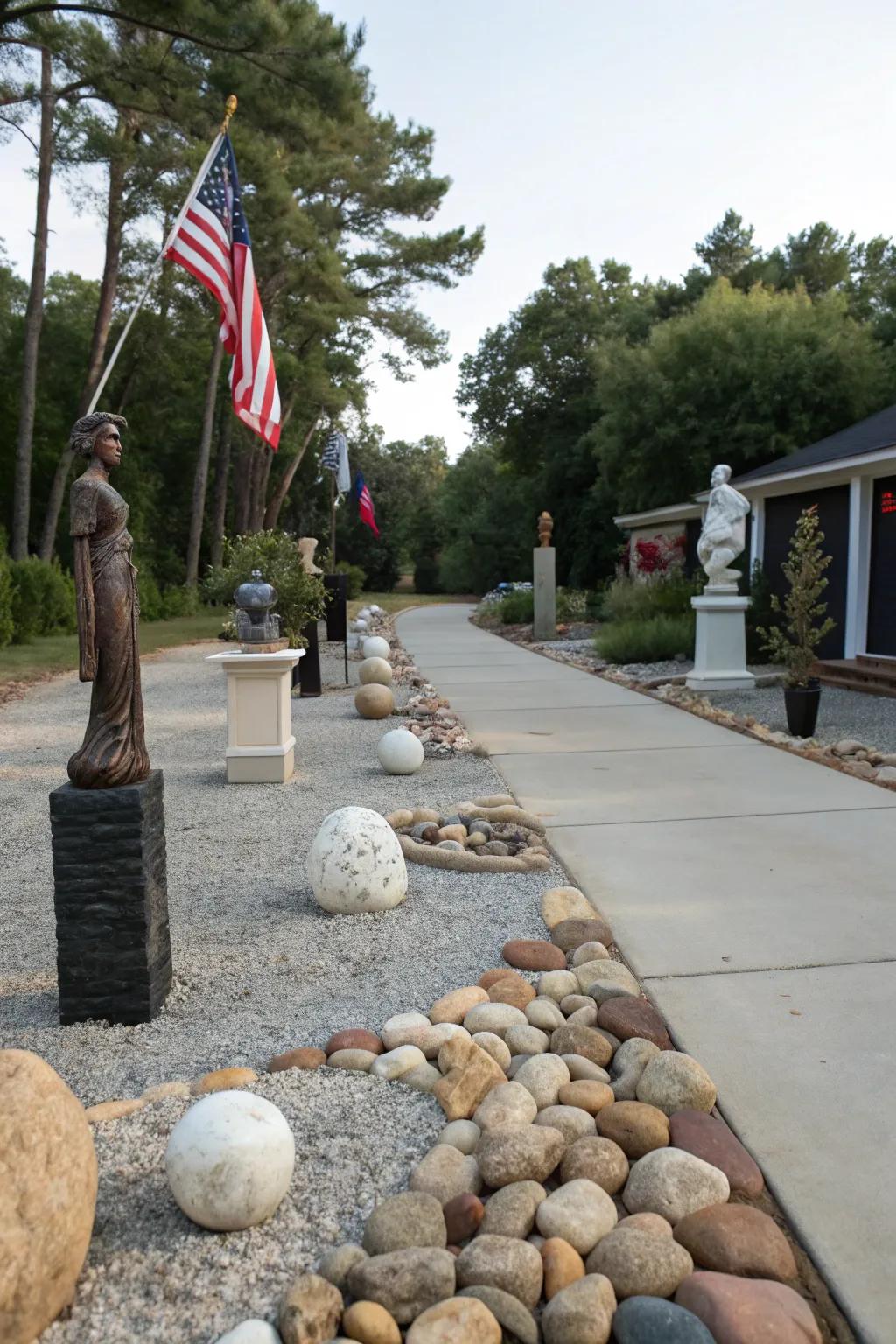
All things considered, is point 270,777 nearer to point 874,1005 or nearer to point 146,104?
point 874,1005

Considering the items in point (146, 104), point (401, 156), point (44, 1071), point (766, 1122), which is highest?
point (401, 156)

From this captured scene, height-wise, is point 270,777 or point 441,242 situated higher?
point 441,242

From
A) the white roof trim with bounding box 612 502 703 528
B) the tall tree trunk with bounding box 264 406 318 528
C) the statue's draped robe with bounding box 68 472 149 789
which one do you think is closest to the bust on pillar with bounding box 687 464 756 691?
the white roof trim with bounding box 612 502 703 528

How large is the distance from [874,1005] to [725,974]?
1.60ft

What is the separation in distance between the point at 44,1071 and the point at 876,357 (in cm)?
2244

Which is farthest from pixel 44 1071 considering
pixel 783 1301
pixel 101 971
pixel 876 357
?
pixel 876 357

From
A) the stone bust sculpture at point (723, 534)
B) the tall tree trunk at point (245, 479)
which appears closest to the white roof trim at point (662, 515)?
the stone bust sculpture at point (723, 534)

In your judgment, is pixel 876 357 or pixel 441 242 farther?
pixel 441 242

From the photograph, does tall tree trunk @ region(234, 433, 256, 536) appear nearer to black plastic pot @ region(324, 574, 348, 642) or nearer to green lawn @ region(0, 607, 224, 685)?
green lawn @ region(0, 607, 224, 685)

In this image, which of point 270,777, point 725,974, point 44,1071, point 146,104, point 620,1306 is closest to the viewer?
point 620,1306

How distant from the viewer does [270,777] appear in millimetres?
6711

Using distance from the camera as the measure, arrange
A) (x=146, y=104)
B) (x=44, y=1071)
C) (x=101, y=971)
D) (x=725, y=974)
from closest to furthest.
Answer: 1. (x=44, y=1071)
2. (x=101, y=971)
3. (x=725, y=974)
4. (x=146, y=104)

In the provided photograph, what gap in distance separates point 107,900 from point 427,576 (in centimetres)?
4845

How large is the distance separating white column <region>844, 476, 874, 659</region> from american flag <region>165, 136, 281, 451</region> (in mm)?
7027
